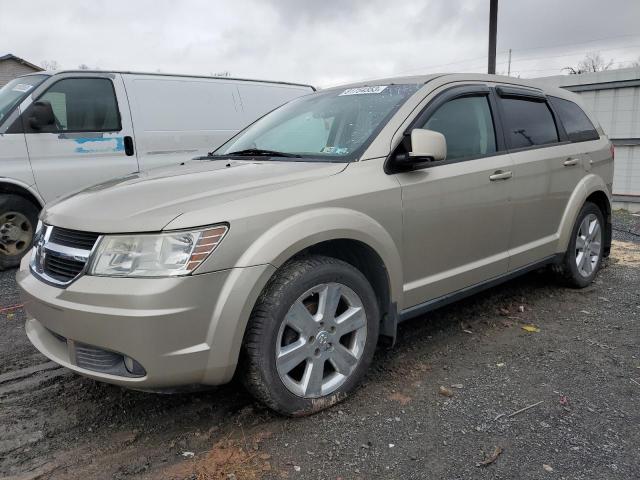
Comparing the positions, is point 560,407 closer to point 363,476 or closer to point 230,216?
point 363,476

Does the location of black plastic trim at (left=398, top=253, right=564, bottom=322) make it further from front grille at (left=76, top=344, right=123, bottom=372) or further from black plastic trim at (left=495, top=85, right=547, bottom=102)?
front grille at (left=76, top=344, right=123, bottom=372)

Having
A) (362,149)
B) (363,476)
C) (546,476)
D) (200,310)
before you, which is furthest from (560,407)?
(200,310)

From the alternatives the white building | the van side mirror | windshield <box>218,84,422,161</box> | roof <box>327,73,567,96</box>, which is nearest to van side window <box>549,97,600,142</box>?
roof <box>327,73,567,96</box>

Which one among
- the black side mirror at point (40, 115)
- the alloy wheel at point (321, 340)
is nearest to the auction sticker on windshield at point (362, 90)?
the alloy wheel at point (321, 340)

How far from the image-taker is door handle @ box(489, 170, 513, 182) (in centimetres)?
356

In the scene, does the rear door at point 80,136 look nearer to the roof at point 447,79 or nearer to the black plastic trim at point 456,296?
the roof at point 447,79

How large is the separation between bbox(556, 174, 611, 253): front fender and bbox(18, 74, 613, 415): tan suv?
0.80 ft

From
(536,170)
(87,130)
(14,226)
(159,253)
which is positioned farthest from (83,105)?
(536,170)

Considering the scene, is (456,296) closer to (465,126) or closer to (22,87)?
(465,126)

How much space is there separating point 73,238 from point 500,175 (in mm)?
2646

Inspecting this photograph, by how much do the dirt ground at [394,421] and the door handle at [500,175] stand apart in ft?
3.61

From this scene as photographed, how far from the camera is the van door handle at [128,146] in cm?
627

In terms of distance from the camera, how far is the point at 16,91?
228 inches

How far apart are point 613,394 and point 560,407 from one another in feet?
1.22
